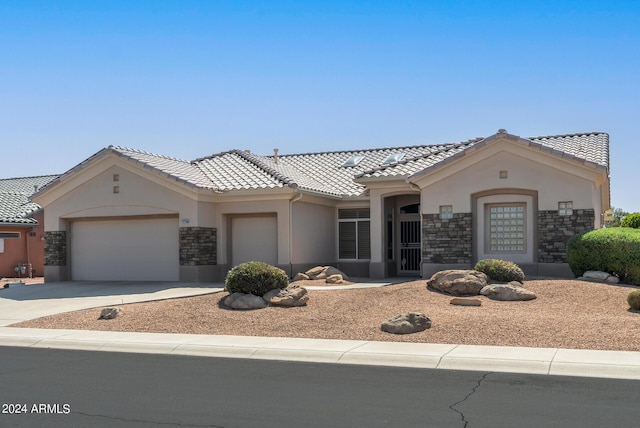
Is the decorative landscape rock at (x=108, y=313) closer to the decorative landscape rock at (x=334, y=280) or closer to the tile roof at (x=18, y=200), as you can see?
the decorative landscape rock at (x=334, y=280)

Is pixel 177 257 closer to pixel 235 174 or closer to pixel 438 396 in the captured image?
pixel 235 174

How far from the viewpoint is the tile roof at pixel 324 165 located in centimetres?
2406

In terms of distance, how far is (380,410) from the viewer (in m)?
8.32

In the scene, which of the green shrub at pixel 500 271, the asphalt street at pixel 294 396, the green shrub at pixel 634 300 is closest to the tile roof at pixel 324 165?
the green shrub at pixel 500 271

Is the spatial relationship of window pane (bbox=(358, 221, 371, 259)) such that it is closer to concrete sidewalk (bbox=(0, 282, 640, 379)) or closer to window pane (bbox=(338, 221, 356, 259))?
window pane (bbox=(338, 221, 356, 259))

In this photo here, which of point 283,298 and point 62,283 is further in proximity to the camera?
point 62,283

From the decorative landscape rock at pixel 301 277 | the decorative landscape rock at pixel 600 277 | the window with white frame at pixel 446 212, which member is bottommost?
the decorative landscape rock at pixel 301 277

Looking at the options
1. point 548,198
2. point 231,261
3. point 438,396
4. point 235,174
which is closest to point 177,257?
point 231,261

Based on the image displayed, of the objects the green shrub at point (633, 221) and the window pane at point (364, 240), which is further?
the green shrub at point (633, 221)

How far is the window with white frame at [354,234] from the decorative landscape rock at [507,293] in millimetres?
9459

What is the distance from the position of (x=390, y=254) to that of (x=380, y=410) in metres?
18.3

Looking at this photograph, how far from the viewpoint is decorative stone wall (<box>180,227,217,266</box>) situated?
24.2m

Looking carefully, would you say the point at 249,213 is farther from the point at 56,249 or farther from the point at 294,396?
the point at 294,396

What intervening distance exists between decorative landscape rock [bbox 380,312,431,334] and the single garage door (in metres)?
12.3
